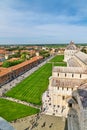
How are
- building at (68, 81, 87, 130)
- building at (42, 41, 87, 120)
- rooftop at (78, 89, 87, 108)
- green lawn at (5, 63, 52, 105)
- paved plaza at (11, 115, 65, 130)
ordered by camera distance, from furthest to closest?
green lawn at (5, 63, 52, 105)
building at (42, 41, 87, 120)
paved plaza at (11, 115, 65, 130)
rooftop at (78, 89, 87, 108)
building at (68, 81, 87, 130)

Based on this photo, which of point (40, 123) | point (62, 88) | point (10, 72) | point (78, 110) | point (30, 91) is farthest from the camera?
point (10, 72)

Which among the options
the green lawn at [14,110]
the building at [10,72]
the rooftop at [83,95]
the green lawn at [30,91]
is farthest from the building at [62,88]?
the building at [10,72]

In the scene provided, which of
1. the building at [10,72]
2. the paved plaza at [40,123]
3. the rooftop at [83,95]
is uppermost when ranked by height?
the rooftop at [83,95]

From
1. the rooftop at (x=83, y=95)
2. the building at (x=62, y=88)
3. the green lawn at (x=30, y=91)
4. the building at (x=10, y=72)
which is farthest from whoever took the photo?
the building at (x=10, y=72)

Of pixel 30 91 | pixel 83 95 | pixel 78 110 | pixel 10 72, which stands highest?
pixel 83 95

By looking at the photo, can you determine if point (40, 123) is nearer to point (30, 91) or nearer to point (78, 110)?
point (78, 110)

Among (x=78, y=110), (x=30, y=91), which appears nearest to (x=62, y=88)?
(x=78, y=110)

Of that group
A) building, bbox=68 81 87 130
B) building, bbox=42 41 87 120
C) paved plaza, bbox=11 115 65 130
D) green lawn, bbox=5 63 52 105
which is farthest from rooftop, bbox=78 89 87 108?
green lawn, bbox=5 63 52 105

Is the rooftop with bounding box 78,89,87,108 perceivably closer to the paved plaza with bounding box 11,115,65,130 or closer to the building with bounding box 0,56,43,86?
the paved plaza with bounding box 11,115,65,130

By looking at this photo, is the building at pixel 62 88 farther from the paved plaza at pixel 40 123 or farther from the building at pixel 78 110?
the paved plaza at pixel 40 123

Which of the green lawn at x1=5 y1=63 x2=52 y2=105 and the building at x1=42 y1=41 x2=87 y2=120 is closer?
the building at x1=42 y1=41 x2=87 y2=120
